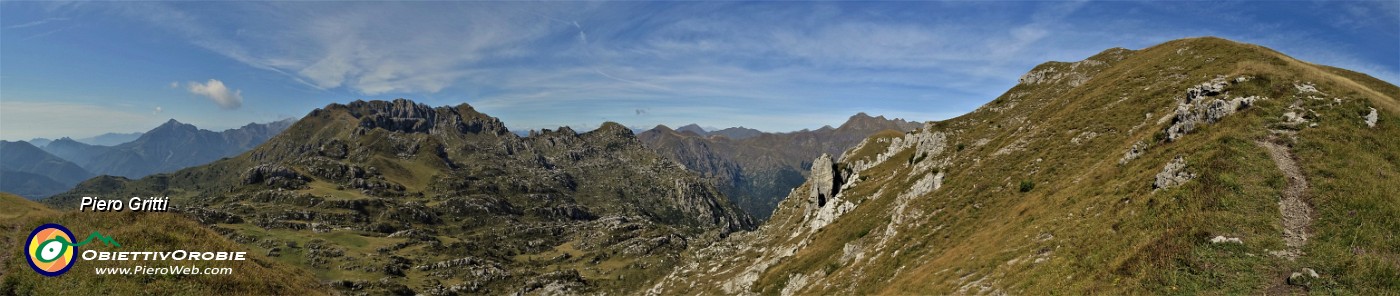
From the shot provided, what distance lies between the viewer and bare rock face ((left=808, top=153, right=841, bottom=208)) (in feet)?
492

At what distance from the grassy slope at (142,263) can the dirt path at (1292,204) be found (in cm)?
4174

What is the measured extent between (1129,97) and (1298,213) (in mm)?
54232

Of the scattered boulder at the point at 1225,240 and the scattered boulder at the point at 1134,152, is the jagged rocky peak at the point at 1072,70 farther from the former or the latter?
the scattered boulder at the point at 1225,240

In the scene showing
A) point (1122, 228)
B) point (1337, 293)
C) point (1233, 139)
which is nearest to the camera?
point (1337, 293)

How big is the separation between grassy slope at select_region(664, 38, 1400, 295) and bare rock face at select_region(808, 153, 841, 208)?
80234 millimetres

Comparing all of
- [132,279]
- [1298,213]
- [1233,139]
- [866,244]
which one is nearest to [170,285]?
[132,279]

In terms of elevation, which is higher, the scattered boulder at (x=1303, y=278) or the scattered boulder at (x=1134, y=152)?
the scattered boulder at (x=1134, y=152)

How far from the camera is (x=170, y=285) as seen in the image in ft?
64.7

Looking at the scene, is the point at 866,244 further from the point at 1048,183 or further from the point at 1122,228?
the point at 1122,228

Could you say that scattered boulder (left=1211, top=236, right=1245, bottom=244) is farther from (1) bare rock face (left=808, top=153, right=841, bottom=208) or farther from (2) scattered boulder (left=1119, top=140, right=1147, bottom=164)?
(1) bare rock face (left=808, top=153, right=841, bottom=208)

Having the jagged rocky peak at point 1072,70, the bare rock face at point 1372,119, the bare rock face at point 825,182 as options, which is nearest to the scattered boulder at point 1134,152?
the bare rock face at point 1372,119

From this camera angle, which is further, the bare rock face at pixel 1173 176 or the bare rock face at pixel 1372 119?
the bare rock face at pixel 1372 119

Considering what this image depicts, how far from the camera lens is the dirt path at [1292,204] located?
64.8ft

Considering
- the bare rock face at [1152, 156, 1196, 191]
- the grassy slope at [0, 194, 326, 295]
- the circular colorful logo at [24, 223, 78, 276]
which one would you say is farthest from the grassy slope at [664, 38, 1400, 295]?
the circular colorful logo at [24, 223, 78, 276]
